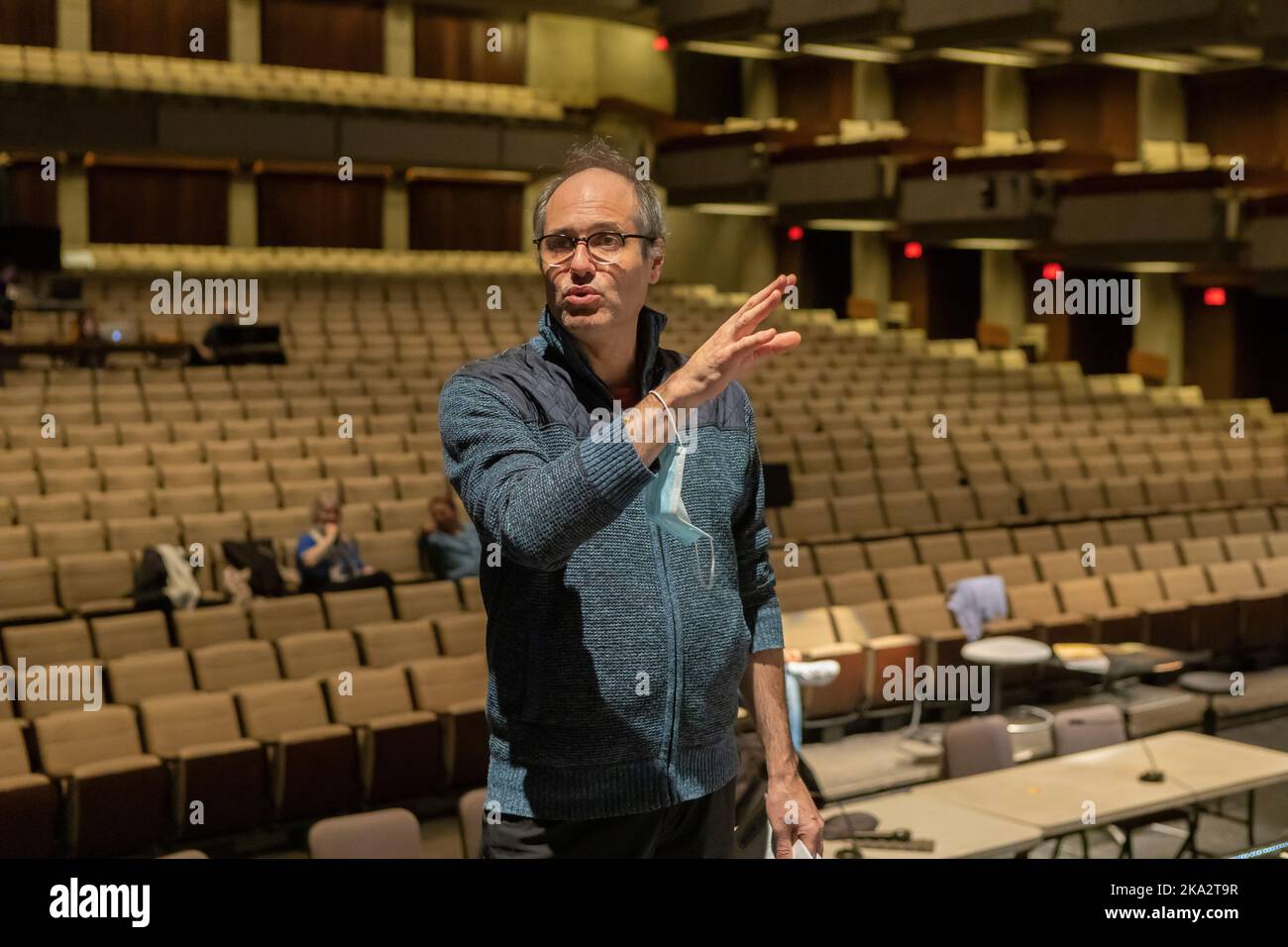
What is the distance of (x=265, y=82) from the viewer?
12242mm

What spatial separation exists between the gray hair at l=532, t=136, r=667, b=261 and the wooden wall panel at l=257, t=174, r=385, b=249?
497 inches

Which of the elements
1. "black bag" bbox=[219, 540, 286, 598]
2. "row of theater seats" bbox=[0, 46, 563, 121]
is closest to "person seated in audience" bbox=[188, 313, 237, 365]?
"black bag" bbox=[219, 540, 286, 598]

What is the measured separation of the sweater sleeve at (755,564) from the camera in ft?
3.84

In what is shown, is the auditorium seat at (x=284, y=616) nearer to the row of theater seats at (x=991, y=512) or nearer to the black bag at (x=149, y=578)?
the black bag at (x=149, y=578)

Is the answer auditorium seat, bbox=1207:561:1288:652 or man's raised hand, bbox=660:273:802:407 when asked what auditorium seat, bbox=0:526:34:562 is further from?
auditorium seat, bbox=1207:561:1288:652

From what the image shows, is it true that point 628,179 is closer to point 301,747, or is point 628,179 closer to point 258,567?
point 301,747

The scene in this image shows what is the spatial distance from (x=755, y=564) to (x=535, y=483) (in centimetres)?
33

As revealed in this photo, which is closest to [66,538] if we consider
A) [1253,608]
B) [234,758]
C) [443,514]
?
[443,514]

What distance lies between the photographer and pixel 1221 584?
6219 mm

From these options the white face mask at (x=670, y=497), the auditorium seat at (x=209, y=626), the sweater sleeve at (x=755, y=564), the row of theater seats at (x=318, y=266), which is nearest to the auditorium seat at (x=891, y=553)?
the auditorium seat at (x=209, y=626)
